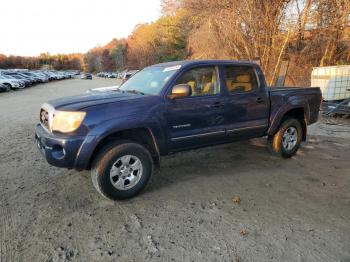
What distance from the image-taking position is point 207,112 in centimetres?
448

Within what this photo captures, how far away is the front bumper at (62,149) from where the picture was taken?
355cm

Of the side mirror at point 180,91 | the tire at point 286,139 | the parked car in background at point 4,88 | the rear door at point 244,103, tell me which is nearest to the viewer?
the side mirror at point 180,91

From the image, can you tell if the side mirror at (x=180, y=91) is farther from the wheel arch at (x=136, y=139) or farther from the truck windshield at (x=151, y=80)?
the wheel arch at (x=136, y=139)

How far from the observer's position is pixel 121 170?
393cm

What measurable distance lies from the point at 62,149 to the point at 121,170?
795 millimetres

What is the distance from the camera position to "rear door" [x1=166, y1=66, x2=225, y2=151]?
166 inches

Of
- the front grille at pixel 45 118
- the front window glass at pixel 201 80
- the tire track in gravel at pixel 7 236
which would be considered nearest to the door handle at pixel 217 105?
the front window glass at pixel 201 80

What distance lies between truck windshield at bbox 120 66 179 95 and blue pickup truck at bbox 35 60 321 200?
2 centimetres

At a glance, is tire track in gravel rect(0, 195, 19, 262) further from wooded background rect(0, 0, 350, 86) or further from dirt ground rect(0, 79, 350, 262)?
wooded background rect(0, 0, 350, 86)

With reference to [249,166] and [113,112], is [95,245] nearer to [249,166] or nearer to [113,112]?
[113,112]

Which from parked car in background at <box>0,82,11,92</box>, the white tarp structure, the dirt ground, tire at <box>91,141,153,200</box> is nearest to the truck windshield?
tire at <box>91,141,153,200</box>

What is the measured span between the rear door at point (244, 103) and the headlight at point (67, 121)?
7.41 ft

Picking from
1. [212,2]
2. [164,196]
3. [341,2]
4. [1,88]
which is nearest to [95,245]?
[164,196]

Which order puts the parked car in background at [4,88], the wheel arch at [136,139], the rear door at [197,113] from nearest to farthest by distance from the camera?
1. the wheel arch at [136,139]
2. the rear door at [197,113]
3. the parked car in background at [4,88]
